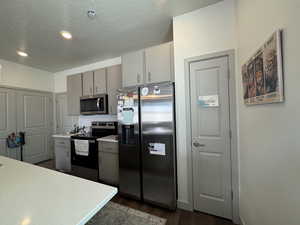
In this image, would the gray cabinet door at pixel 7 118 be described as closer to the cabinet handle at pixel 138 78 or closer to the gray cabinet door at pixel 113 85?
the gray cabinet door at pixel 113 85

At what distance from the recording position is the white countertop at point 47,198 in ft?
2.04

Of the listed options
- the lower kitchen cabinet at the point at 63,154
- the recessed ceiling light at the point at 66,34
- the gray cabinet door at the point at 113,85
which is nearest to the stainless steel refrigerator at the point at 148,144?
the gray cabinet door at the point at 113,85

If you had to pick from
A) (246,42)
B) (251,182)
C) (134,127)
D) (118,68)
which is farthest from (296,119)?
(118,68)

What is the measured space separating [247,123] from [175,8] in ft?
5.54

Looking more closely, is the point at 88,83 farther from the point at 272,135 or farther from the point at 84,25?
the point at 272,135

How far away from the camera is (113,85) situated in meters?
2.92

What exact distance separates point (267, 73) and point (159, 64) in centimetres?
143

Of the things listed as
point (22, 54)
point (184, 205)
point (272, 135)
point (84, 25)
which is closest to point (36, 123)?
point (22, 54)

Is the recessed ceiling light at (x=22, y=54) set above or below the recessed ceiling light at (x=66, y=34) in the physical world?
above

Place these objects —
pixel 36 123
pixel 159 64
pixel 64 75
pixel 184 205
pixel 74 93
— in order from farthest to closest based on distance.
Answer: pixel 64 75 < pixel 36 123 < pixel 74 93 < pixel 159 64 < pixel 184 205

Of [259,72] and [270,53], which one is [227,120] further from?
[270,53]

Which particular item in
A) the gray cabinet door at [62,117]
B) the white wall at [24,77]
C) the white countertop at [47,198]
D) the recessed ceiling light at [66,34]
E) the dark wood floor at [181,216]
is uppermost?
the recessed ceiling light at [66,34]

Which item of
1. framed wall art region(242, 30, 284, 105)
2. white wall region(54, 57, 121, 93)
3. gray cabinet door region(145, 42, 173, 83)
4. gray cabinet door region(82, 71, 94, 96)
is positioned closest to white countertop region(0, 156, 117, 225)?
framed wall art region(242, 30, 284, 105)

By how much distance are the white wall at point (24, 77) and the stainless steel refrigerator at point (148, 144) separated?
3.26 m
